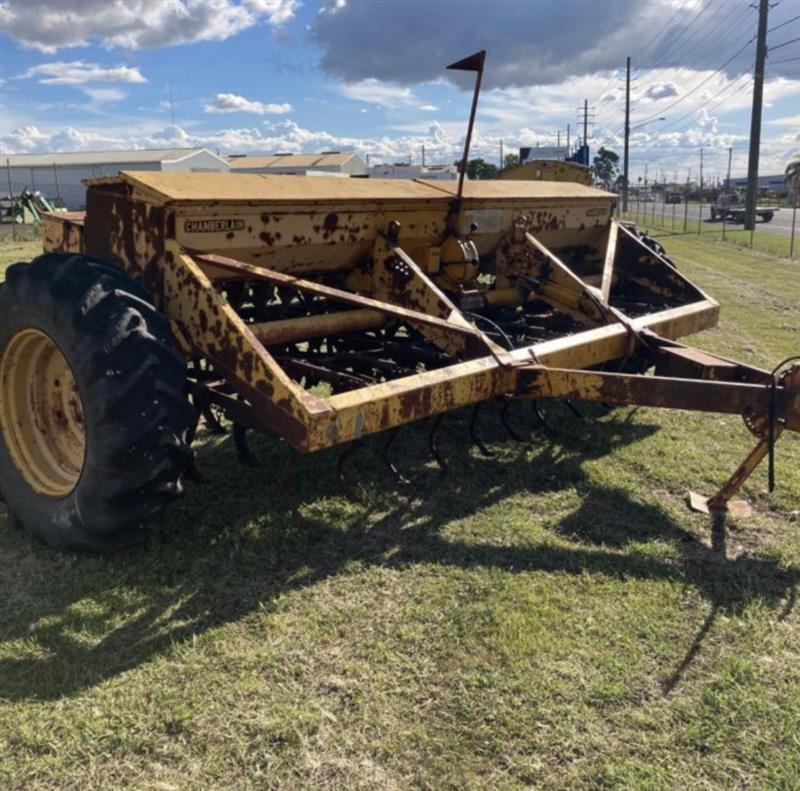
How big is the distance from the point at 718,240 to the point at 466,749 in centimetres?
2491

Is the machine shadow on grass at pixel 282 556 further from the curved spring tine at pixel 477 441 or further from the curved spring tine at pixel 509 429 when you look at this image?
the curved spring tine at pixel 509 429

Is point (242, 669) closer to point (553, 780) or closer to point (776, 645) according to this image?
point (553, 780)

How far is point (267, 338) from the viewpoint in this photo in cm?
394

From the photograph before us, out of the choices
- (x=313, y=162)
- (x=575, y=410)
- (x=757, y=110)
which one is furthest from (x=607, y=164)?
(x=575, y=410)

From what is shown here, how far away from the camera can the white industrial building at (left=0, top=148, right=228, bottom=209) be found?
2117 inches

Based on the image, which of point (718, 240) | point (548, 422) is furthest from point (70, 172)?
point (548, 422)

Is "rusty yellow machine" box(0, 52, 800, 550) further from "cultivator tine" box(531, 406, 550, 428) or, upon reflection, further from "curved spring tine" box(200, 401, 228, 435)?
"cultivator tine" box(531, 406, 550, 428)

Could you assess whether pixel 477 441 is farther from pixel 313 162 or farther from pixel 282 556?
pixel 313 162

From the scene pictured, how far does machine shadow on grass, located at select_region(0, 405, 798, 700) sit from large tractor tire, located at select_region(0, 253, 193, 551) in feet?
0.70

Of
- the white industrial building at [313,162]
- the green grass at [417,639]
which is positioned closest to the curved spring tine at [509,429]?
the green grass at [417,639]

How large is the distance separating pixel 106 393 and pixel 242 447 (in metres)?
Result: 1.33

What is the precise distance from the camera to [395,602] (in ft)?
10.3

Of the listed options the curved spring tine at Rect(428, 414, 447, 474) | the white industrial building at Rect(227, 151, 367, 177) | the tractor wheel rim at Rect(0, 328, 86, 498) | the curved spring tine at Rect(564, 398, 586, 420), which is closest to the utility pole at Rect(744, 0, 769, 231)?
the curved spring tine at Rect(564, 398, 586, 420)

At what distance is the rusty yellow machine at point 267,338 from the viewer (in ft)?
10.3
